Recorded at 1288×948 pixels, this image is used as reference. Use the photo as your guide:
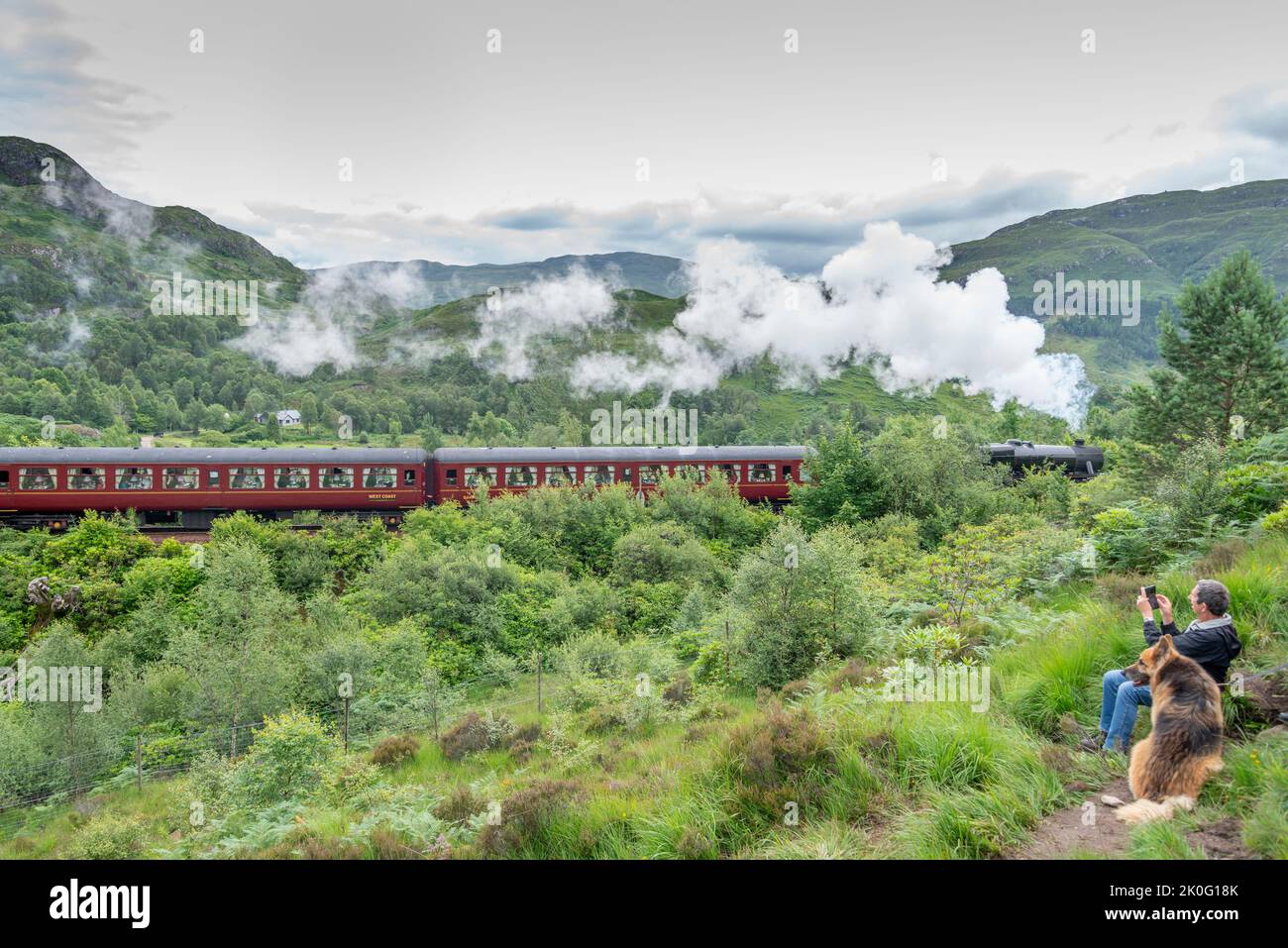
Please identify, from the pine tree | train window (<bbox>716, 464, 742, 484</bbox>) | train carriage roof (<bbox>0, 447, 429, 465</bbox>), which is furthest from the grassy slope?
train window (<bbox>716, 464, 742, 484</bbox>)

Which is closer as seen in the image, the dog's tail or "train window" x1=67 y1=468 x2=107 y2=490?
the dog's tail

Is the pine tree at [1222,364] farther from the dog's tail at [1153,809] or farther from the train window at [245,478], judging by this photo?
the train window at [245,478]

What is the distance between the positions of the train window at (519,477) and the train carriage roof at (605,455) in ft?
1.35

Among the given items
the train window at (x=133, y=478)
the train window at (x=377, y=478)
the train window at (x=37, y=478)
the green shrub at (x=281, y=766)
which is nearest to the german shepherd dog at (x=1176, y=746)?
the green shrub at (x=281, y=766)

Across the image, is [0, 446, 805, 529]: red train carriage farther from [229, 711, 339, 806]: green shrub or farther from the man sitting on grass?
the man sitting on grass

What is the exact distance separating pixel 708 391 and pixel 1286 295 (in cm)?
9398

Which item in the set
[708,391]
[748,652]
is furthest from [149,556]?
[708,391]

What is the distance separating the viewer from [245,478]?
1103 inches

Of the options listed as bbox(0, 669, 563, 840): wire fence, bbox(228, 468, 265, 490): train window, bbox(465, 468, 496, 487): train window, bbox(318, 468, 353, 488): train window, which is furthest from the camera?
bbox(465, 468, 496, 487): train window

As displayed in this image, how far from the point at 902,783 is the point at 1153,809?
152cm

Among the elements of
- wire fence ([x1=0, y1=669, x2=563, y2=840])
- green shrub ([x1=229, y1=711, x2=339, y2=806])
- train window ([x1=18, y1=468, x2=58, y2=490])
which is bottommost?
wire fence ([x1=0, y1=669, x2=563, y2=840])

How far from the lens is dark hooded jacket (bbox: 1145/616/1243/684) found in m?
4.49

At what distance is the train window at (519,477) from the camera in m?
30.8

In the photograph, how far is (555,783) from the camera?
20.7 ft
